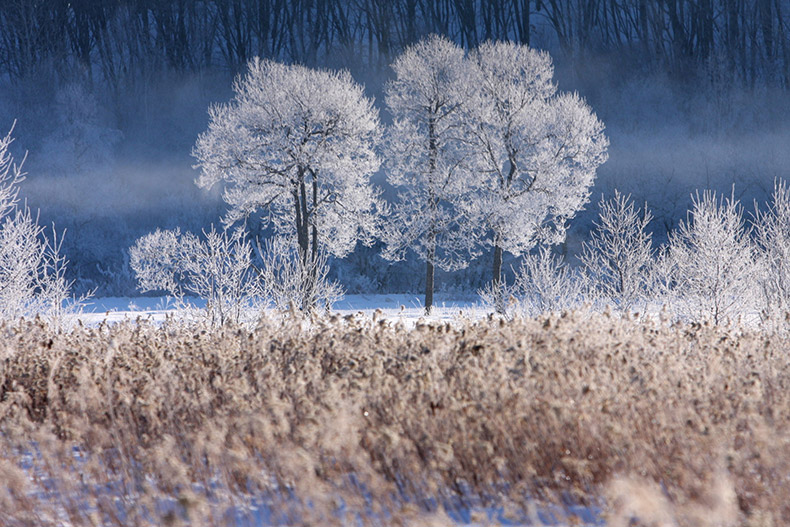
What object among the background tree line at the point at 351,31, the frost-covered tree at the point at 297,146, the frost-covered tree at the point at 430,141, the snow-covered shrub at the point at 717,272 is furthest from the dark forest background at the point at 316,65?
the snow-covered shrub at the point at 717,272

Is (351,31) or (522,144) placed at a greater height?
(351,31)

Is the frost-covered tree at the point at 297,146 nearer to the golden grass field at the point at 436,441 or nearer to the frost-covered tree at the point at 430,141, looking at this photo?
the frost-covered tree at the point at 430,141

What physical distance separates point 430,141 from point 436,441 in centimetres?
1936

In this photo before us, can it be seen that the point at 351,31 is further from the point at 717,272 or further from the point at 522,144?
the point at 717,272

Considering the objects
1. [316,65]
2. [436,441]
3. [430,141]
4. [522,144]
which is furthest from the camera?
[316,65]

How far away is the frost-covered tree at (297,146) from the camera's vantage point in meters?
21.1

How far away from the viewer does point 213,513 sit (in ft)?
12.9

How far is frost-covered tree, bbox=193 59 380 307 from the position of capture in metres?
21.1

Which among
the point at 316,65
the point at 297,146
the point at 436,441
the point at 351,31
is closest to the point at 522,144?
the point at 297,146

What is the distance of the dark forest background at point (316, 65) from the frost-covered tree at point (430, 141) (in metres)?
8.50

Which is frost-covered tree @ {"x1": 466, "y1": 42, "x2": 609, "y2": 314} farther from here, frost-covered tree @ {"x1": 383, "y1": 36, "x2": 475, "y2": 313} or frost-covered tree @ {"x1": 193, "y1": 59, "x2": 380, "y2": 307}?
frost-covered tree @ {"x1": 193, "y1": 59, "x2": 380, "y2": 307}

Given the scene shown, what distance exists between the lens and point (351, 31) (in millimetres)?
42031

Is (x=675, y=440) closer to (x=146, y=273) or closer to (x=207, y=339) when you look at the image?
(x=207, y=339)

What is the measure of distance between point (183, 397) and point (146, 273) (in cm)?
1678
